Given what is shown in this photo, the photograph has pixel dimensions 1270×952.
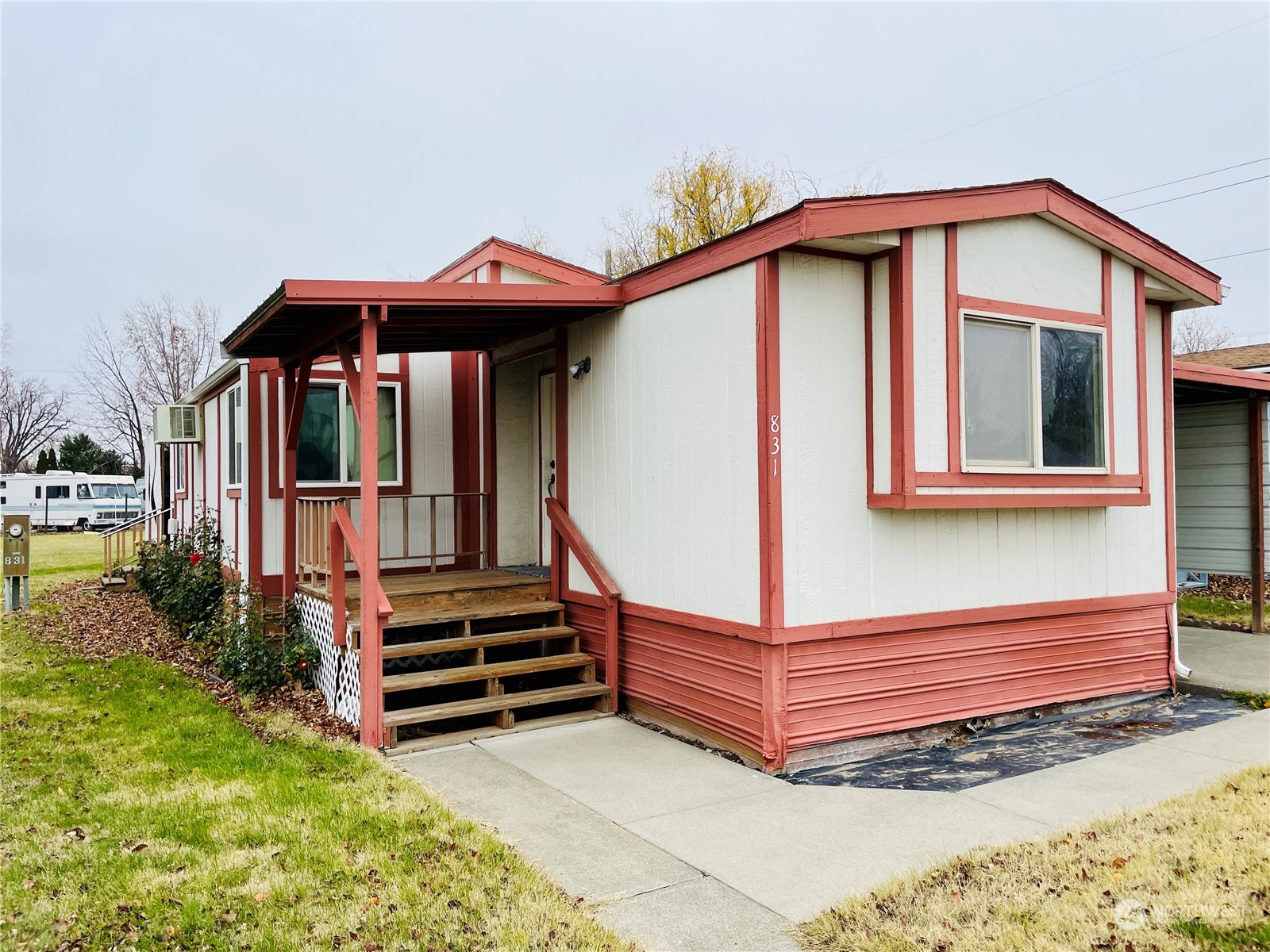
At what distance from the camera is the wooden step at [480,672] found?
19.6 feet

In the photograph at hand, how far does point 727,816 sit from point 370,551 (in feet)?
9.50

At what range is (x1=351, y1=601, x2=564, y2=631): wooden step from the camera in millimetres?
6422

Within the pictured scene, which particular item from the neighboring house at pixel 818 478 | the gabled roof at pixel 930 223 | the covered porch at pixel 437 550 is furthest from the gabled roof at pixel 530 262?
the gabled roof at pixel 930 223

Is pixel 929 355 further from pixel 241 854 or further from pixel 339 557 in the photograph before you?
pixel 241 854

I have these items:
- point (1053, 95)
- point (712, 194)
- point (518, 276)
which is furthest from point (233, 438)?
point (1053, 95)

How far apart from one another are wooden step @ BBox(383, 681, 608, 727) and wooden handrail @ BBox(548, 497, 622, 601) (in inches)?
27.2

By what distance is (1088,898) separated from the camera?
3277mm

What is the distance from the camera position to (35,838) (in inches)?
163

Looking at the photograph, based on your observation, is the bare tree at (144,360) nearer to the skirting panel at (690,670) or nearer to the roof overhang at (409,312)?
the roof overhang at (409,312)

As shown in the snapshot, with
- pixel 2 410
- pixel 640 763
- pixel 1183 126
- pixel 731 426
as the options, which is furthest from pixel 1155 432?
pixel 2 410

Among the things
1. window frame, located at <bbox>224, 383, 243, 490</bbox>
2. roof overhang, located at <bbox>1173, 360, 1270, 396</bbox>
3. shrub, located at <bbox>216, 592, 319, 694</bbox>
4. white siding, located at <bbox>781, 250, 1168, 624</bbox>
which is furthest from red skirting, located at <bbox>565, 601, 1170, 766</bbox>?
window frame, located at <bbox>224, 383, 243, 490</bbox>

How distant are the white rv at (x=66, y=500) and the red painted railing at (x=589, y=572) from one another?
3032cm

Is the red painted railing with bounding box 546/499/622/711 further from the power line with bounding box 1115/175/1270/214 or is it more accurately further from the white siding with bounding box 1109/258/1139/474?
the power line with bounding box 1115/175/1270/214

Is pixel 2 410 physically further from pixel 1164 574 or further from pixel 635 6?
pixel 1164 574
